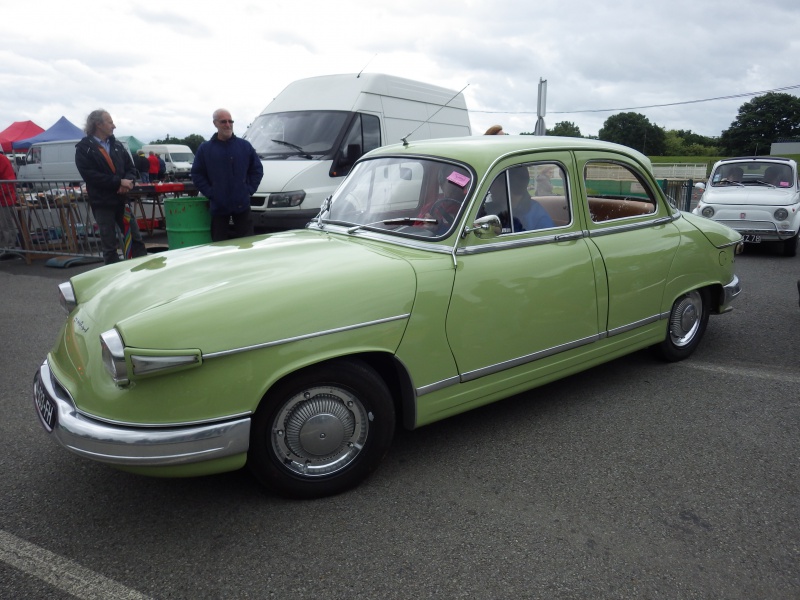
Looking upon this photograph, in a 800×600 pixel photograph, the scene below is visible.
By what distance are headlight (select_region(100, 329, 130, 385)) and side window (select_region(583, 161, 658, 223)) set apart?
3.02m

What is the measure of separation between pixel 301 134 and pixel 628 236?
5.64 meters

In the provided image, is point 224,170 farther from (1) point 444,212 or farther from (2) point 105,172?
(1) point 444,212

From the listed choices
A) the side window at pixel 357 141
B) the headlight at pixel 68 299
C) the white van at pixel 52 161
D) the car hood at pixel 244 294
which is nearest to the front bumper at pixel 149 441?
the car hood at pixel 244 294

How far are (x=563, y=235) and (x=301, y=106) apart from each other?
621cm

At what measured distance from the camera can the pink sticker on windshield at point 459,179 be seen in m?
3.27

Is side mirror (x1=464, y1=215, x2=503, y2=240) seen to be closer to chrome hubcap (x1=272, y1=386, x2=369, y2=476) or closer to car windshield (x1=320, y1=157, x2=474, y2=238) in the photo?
car windshield (x1=320, y1=157, x2=474, y2=238)

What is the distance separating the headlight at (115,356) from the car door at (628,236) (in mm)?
2732

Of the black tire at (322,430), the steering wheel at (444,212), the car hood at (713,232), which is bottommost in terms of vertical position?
the black tire at (322,430)

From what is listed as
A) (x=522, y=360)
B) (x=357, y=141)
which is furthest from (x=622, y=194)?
(x=357, y=141)

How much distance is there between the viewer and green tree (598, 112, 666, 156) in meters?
78.1

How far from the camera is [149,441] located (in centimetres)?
230

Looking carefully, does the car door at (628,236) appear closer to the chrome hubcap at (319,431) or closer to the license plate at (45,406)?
the chrome hubcap at (319,431)

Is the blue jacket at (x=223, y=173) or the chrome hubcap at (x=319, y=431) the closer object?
the chrome hubcap at (x=319, y=431)

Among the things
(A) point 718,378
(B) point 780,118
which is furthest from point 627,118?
(A) point 718,378
